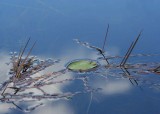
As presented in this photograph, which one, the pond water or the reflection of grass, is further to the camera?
the reflection of grass

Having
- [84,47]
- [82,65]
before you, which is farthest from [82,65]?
[84,47]

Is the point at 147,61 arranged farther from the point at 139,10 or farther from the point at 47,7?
the point at 47,7

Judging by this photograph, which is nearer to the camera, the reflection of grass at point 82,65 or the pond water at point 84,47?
the pond water at point 84,47

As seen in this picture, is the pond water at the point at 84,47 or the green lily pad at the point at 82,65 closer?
the pond water at the point at 84,47

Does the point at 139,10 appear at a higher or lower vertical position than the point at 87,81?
higher

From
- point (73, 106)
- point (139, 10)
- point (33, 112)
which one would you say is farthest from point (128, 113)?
point (139, 10)
